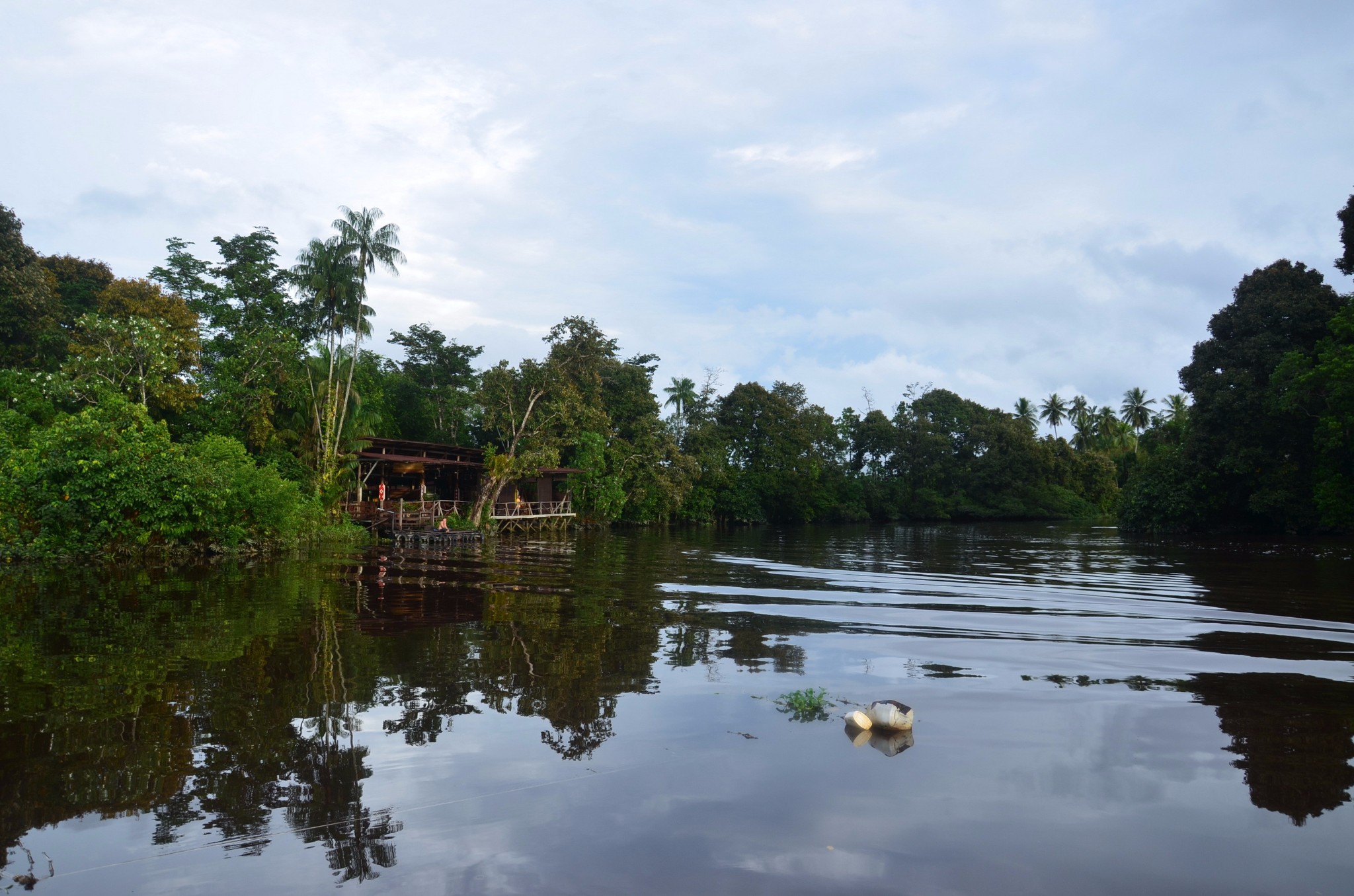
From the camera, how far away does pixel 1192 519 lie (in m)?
36.8

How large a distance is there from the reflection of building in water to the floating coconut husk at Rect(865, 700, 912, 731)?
2.16 m

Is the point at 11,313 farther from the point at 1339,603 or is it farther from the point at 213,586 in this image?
the point at 1339,603

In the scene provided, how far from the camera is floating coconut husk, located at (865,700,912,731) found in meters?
6.05

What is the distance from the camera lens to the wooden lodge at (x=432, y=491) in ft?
105

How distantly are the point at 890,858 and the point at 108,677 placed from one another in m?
7.16

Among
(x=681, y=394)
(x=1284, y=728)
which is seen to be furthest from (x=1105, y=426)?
(x=1284, y=728)

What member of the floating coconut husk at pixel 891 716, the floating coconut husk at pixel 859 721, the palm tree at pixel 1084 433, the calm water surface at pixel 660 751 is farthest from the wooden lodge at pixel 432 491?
the palm tree at pixel 1084 433

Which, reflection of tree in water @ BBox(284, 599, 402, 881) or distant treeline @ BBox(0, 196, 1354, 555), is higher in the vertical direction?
distant treeline @ BBox(0, 196, 1354, 555)

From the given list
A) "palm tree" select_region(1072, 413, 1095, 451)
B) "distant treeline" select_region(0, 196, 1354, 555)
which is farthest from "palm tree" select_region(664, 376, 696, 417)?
"palm tree" select_region(1072, 413, 1095, 451)

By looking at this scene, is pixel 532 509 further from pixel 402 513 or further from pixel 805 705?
pixel 805 705

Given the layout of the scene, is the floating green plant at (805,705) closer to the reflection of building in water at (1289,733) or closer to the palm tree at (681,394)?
the reflection of building in water at (1289,733)

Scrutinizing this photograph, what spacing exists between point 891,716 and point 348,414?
30720mm

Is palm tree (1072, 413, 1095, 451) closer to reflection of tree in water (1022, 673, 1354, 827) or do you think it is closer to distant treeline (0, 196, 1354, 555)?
distant treeline (0, 196, 1354, 555)

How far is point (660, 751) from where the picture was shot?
5.66m
